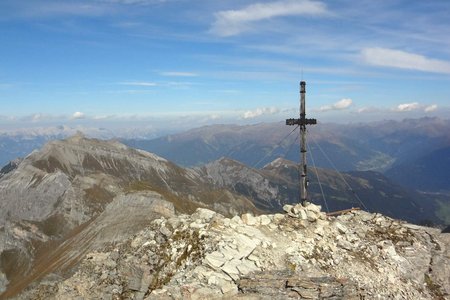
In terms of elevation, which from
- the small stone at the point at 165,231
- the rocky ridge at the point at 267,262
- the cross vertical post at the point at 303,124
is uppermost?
the cross vertical post at the point at 303,124

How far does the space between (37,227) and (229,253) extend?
18379 cm

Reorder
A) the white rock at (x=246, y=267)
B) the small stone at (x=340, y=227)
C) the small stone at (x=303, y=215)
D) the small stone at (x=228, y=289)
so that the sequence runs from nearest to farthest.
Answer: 1. the small stone at (x=228, y=289)
2. the white rock at (x=246, y=267)
3. the small stone at (x=303, y=215)
4. the small stone at (x=340, y=227)

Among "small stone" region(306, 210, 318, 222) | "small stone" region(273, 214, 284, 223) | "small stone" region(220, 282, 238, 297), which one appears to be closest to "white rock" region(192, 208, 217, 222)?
"small stone" region(273, 214, 284, 223)

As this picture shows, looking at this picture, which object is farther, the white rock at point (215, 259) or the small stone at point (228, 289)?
the white rock at point (215, 259)

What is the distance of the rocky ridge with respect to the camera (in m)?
21.7

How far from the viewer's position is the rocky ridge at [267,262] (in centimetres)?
2172

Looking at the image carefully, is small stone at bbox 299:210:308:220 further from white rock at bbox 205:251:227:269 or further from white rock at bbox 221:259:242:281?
white rock at bbox 205:251:227:269

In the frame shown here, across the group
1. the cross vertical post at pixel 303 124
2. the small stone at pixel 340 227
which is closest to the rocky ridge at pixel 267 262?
the small stone at pixel 340 227

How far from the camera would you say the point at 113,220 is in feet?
351

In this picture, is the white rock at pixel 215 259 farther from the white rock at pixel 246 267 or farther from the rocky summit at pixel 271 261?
the white rock at pixel 246 267

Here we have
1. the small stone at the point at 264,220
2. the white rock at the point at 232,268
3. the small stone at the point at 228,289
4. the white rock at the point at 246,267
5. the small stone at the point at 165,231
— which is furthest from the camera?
the small stone at the point at 264,220

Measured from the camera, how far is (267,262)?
2345 centimetres

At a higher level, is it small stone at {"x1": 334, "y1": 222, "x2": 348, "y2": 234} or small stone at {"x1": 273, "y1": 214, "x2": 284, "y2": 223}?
small stone at {"x1": 273, "y1": 214, "x2": 284, "y2": 223}

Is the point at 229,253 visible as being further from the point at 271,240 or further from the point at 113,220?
the point at 113,220
